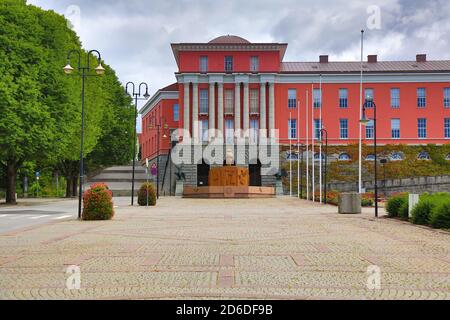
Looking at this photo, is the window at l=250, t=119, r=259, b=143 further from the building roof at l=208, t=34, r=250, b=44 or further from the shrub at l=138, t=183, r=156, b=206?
the shrub at l=138, t=183, r=156, b=206

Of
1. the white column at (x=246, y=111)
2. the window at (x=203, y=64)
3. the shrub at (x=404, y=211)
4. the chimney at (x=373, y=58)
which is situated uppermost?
the chimney at (x=373, y=58)

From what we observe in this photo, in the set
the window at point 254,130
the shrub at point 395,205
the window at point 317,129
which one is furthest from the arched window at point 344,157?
the shrub at point 395,205

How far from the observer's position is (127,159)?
72.6 metres

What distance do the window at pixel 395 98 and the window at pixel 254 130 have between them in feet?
61.4

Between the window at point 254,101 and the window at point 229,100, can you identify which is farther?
the window at point 229,100

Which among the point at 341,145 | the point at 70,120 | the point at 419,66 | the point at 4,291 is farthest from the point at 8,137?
the point at 419,66

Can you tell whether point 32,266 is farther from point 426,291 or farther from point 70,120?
point 70,120

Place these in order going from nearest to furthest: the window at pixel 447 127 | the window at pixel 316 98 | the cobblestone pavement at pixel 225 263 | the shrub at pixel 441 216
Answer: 1. the cobblestone pavement at pixel 225 263
2. the shrub at pixel 441 216
3. the window at pixel 447 127
4. the window at pixel 316 98

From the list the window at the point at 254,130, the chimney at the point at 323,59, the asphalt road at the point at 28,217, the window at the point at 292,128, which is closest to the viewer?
the asphalt road at the point at 28,217

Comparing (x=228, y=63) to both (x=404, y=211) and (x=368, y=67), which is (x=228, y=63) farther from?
(x=404, y=211)

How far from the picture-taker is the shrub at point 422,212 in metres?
21.5

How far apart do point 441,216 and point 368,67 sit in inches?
2588

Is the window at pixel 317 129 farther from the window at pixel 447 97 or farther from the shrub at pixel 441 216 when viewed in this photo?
the shrub at pixel 441 216
